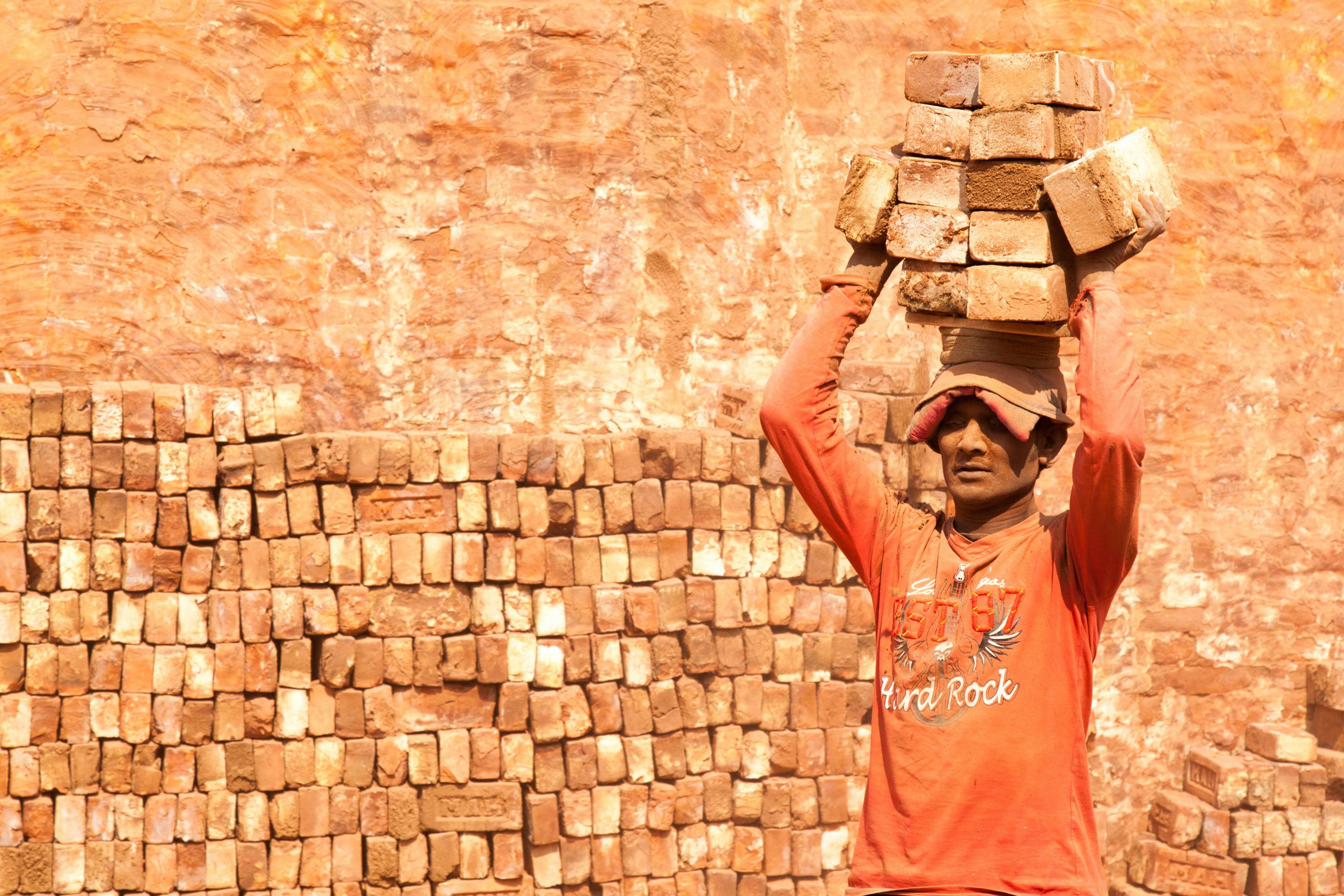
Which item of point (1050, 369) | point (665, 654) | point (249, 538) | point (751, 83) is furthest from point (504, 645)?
point (1050, 369)

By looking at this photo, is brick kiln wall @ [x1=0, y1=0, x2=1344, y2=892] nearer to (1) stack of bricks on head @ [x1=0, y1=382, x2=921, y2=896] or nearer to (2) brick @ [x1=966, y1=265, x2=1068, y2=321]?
(1) stack of bricks on head @ [x1=0, y1=382, x2=921, y2=896]

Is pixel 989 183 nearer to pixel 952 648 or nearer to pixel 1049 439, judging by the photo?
pixel 1049 439

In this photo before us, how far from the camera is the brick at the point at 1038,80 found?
341 cm

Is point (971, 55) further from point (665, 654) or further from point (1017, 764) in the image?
point (665, 654)

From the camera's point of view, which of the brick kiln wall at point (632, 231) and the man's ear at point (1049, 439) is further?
the brick kiln wall at point (632, 231)

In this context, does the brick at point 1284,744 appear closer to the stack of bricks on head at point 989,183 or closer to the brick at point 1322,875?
the brick at point 1322,875

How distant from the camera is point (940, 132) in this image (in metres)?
3.58

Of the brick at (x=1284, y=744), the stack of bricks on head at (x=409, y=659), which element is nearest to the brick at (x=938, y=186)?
the stack of bricks on head at (x=409, y=659)

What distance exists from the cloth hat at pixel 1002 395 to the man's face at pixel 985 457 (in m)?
0.04

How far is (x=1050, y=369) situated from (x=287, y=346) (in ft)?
16.4

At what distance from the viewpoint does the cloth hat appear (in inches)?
127

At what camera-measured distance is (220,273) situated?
24.4 feet

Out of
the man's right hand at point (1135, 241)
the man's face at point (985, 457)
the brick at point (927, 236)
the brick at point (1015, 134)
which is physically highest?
the brick at point (1015, 134)

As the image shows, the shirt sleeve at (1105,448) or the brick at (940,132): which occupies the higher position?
the brick at (940,132)
